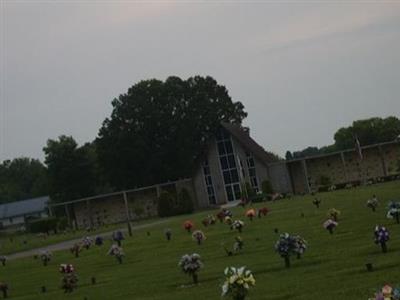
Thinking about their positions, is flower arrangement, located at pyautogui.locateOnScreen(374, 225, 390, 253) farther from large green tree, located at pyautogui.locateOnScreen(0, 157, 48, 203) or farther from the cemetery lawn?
large green tree, located at pyautogui.locateOnScreen(0, 157, 48, 203)

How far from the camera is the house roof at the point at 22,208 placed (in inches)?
5281

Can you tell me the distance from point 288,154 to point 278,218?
274ft

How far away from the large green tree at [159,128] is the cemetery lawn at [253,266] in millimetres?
54520

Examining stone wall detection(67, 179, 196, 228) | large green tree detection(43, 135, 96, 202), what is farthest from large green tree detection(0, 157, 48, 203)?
stone wall detection(67, 179, 196, 228)

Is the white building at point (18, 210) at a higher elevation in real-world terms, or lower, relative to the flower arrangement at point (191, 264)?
higher

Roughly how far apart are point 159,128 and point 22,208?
179ft

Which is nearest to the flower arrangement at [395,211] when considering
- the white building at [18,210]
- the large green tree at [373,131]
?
the large green tree at [373,131]

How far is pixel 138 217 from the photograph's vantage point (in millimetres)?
78375

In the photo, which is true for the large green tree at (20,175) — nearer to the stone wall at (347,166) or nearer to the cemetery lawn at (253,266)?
the stone wall at (347,166)

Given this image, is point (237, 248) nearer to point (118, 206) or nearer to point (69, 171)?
point (118, 206)

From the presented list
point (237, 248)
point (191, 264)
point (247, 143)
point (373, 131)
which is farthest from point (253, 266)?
point (373, 131)

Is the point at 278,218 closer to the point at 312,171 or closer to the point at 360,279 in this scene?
the point at 360,279

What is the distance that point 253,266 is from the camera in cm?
1906

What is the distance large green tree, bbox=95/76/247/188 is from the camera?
90125 mm
